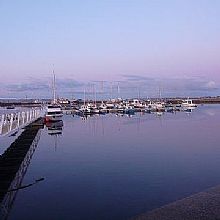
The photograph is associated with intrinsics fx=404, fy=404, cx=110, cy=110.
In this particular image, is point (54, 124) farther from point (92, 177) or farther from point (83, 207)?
point (83, 207)

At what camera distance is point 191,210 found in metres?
9.44

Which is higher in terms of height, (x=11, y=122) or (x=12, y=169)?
(x=11, y=122)

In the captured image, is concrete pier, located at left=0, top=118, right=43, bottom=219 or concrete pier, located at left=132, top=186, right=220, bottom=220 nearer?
concrete pier, located at left=132, top=186, right=220, bottom=220

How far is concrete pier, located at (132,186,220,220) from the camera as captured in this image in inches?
348

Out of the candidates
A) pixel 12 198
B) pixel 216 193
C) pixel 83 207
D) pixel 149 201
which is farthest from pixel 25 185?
pixel 216 193

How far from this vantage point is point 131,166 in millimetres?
21688

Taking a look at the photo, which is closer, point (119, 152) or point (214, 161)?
point (214, 161)

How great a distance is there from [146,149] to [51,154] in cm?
687

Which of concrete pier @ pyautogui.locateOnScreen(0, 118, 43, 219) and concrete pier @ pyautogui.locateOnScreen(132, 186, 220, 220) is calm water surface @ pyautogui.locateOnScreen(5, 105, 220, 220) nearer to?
concrete pier @ pyautogui.locateOnScreen(0, 118, 43, 219)

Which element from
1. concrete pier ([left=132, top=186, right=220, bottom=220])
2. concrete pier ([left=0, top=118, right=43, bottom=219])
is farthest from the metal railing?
concrete pier ([left=132, top=186, right=220, bottom=220])

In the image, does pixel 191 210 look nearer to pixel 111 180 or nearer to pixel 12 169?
pixel 111 180

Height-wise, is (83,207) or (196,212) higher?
(196,212)

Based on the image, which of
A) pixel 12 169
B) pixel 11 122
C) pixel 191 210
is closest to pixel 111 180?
pixel 12 169

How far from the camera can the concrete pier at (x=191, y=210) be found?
29.0 ft
